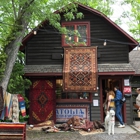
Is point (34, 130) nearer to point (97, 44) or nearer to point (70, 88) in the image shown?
point (70, 88)

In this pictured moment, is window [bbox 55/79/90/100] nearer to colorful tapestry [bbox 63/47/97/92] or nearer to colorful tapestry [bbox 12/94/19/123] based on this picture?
colorful tapestry [bbox 63/47/97/92]

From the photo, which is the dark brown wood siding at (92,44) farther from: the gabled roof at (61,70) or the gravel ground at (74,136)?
the gravel ground at (74,136)

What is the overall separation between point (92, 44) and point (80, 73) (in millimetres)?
1881

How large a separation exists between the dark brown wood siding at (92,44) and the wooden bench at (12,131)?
5.54m

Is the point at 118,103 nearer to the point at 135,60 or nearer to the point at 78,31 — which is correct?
the point at 78,31

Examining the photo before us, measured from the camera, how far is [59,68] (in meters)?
10.9

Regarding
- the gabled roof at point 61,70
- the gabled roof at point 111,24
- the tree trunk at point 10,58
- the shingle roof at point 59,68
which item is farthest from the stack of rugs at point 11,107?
the gabled roof at point 111,24

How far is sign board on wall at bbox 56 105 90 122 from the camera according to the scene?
10850mm

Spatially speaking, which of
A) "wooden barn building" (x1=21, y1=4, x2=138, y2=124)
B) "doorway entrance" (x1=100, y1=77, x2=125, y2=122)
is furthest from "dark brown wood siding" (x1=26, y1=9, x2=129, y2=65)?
"doorway entrance" (x1=100, y1=77, x2=125, y2=122)

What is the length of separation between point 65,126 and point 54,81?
2594 mm

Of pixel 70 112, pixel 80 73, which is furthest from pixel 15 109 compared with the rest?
pixel 80 73

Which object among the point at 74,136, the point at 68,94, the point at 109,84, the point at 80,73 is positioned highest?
the point at 80,73

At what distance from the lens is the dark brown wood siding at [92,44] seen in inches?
441

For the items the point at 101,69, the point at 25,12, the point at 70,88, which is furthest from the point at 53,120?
the point at 25,12
